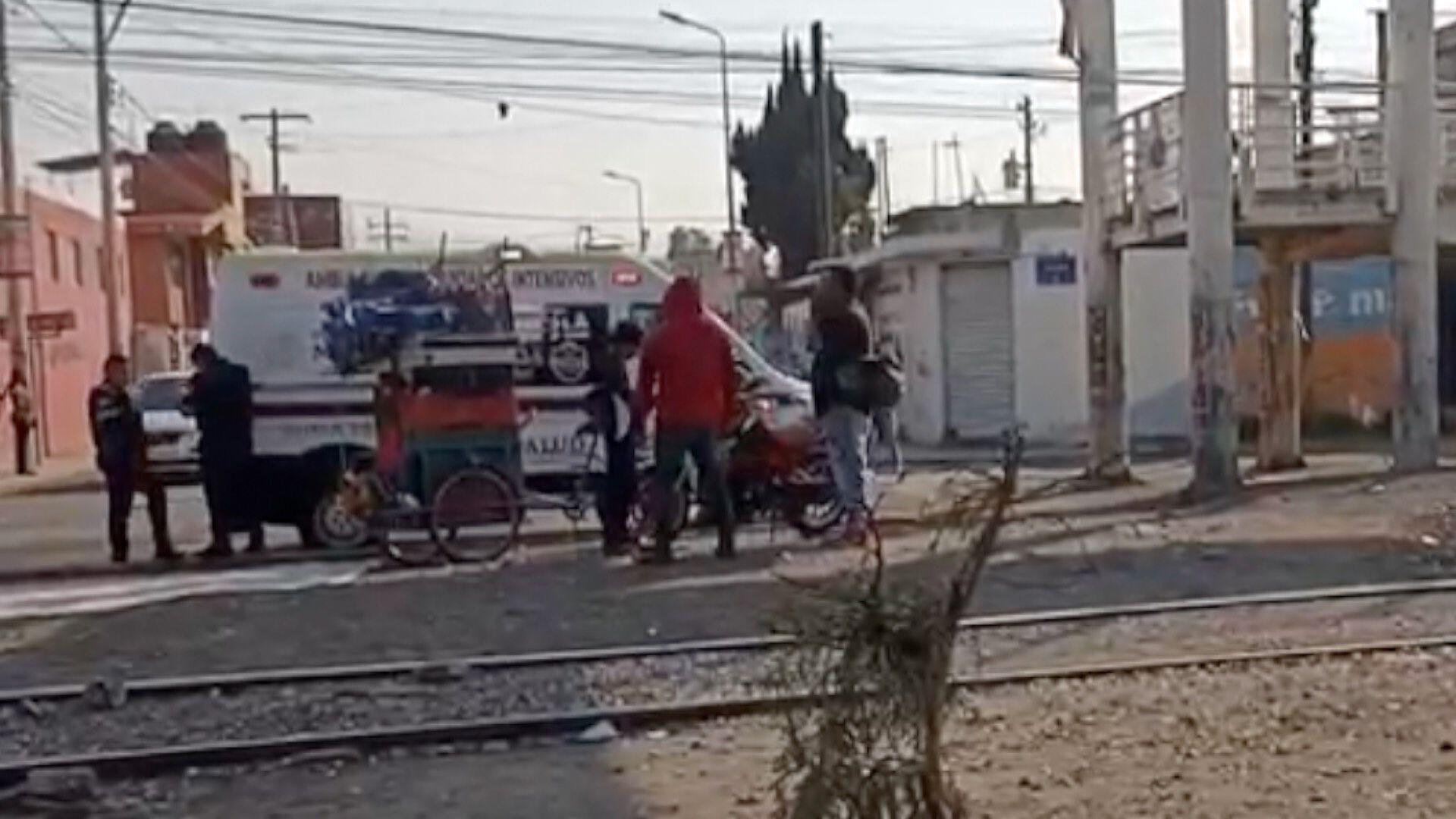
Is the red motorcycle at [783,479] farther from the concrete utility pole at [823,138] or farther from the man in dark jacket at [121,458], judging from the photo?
the concrete utility pole at [823,138]

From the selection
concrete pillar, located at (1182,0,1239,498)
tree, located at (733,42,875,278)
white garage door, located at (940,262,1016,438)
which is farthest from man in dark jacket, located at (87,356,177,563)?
tree, located at (733,42,875,278)

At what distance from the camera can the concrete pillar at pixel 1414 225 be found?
19812mm

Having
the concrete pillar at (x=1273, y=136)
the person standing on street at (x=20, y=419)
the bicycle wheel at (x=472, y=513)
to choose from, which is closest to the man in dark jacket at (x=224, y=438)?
the bicycle wheel at (x=472, y=513)

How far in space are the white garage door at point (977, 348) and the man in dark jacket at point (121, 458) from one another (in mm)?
21355

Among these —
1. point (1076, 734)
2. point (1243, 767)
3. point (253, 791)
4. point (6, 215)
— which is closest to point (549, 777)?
point (253, 791)

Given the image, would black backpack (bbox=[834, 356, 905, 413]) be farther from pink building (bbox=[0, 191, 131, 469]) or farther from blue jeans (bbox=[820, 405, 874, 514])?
pink building (bbox=[0, 191, 131, 469])

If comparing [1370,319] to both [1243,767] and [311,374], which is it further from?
[1243,767]

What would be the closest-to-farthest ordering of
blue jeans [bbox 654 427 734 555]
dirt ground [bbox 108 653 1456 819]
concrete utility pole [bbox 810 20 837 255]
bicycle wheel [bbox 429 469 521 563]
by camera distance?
1. dirt ground [bbox 108 653 1456 819]
2. blue jeans [bbox 654 427 734 555]
3. bicycle wheel [bbox 429 469 521 563]
4. concrete utility pole [bbox 810 20 837 255]

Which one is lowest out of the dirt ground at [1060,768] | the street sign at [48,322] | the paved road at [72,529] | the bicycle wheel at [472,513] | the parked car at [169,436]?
the paved road at [72,529]

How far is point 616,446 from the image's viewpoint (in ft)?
46.9

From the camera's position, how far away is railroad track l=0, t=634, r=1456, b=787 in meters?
7.67

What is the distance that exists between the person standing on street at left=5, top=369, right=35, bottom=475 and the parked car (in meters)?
5.85

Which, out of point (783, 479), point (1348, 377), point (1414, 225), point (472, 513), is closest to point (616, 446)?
point (472, 513)

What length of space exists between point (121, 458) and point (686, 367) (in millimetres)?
4998
